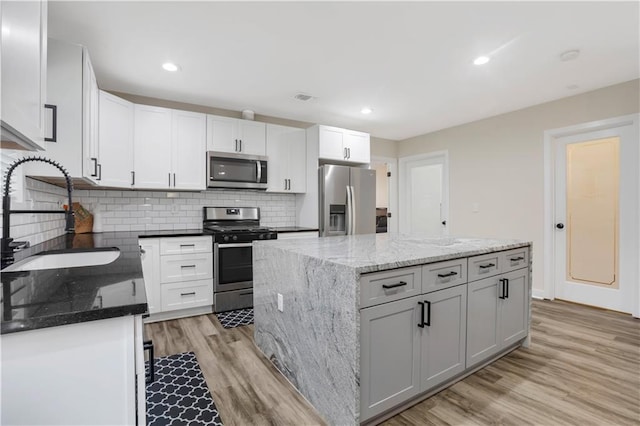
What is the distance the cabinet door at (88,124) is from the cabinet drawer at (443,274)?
2451 mm

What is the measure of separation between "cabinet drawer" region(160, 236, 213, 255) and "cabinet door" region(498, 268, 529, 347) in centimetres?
283

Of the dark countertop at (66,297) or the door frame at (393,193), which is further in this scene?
the door frame at (393,193)

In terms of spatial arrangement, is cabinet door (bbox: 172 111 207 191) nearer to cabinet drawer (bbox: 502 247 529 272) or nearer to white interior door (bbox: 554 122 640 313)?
cabinet drawer (bbox: 502 247 529 272)

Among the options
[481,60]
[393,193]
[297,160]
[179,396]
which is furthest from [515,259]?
[393,193]

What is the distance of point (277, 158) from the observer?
422cm

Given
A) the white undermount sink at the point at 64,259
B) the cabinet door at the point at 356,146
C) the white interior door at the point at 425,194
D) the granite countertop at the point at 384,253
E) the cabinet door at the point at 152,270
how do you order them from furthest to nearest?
the white interior door at the point at 425,194
the cabinet door at the point at 356,146
the cabinet door at the point at 152,270
the granite countertop at the point at 384,253
the white undermount sink at the point at 64,259

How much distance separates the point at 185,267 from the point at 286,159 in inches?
75.1

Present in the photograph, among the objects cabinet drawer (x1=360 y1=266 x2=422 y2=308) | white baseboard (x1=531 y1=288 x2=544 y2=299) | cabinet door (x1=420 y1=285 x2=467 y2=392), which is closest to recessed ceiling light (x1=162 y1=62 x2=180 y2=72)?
cabinet drawer (x1=360 y1=266 x2=422 y2=308)

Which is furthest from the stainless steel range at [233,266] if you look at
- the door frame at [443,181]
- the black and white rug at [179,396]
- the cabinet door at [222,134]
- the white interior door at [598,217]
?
the white interior door at [598,217]

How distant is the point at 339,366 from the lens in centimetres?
156

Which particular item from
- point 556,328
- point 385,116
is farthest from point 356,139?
point 556,328

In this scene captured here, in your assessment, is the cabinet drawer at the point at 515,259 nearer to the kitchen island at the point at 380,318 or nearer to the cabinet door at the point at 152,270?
the kitchen island at the point at 380,318

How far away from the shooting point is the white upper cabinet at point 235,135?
3.78 m

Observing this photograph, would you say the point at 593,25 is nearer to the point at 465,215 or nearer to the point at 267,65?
the point at 267,65
